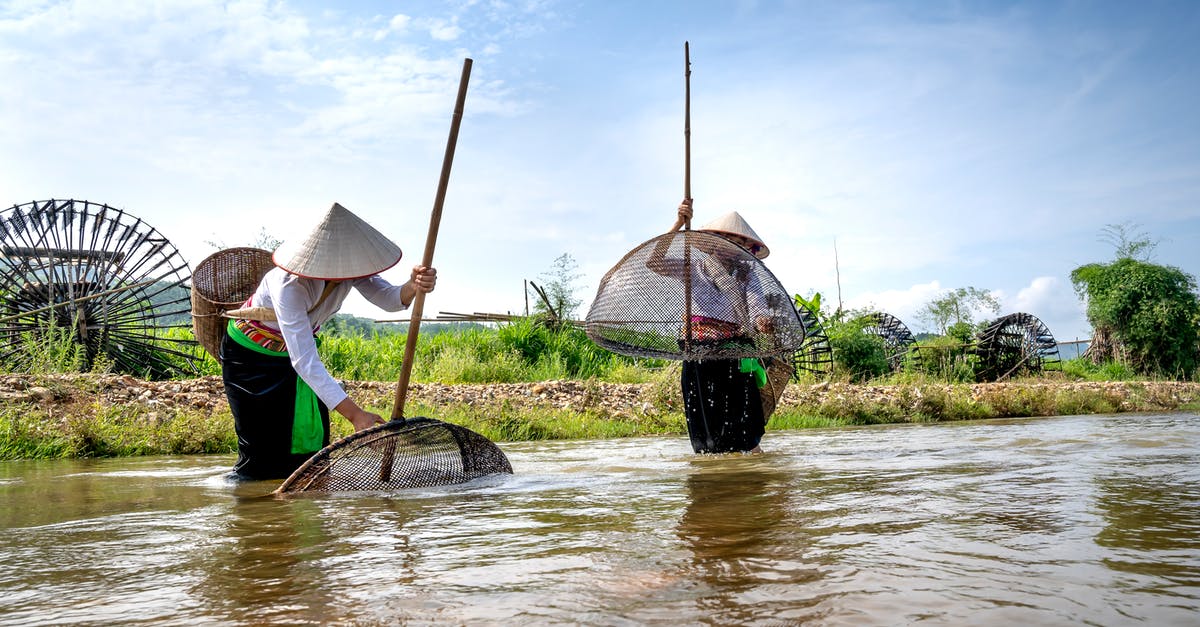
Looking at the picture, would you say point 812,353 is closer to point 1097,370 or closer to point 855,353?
point 855,353

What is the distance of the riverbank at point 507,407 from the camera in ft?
20.7

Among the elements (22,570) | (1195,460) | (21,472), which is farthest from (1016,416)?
(22,570)

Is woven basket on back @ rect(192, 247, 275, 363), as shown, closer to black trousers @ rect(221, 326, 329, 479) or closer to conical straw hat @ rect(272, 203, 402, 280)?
black trousers @ rect(221, 326, 329, 479)

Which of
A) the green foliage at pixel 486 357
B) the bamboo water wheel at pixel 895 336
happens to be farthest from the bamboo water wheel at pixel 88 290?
the bamboo water wheel at pixel 895 336

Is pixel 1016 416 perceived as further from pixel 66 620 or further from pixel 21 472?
pixel 66 620

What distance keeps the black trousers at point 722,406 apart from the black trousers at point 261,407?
7.53 ft

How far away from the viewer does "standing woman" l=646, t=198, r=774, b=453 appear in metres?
4.87

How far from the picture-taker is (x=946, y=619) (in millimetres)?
1555

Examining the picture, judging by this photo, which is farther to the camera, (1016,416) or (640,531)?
(1016,416)

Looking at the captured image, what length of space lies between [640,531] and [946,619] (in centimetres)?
107

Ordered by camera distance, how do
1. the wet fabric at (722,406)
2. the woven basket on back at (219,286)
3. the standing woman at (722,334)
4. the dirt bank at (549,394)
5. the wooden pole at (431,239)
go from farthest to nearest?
1. the dirt bank at (549,394)
2. the wet fabric at (722,406)
3. the standing woman at (722,334)
4. the woven basket on back at (219,286)
5. the wooden pole at (431,239)

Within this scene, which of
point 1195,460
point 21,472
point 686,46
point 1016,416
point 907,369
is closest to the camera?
point 1195,460

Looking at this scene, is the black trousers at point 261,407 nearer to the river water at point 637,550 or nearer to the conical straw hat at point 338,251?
the river water at point 637,550

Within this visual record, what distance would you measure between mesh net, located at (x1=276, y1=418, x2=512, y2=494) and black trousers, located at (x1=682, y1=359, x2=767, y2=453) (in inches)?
63.7
